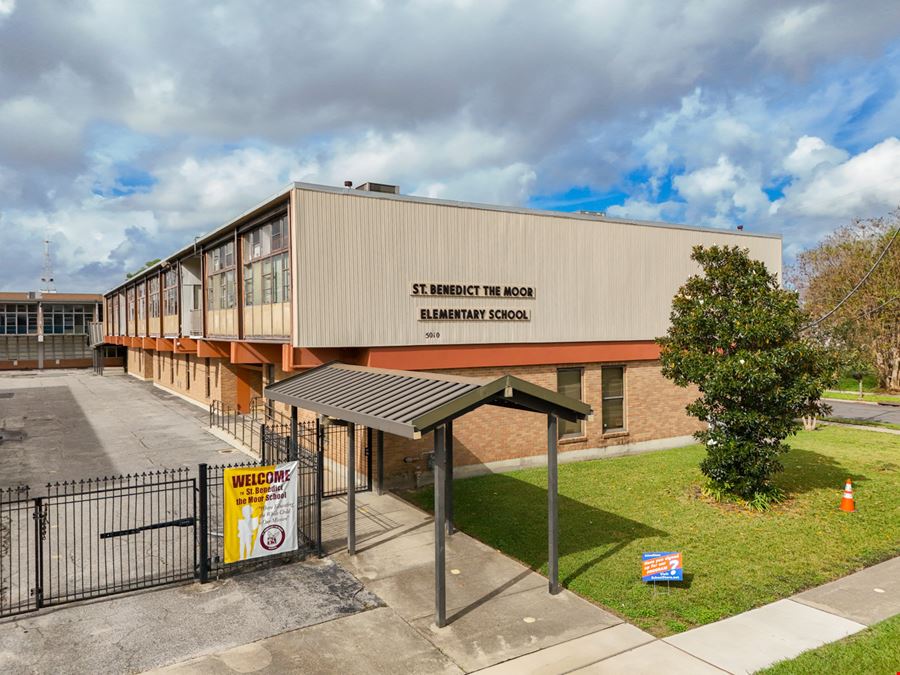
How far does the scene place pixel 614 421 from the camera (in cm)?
2233

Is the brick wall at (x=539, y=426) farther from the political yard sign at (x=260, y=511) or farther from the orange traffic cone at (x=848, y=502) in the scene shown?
the orange traffic cone at (x=848, y=502)

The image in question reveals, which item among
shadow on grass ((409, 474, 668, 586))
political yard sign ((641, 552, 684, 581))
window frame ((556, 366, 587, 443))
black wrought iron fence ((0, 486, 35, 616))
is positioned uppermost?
window frame ((556, 366, 587, 443))

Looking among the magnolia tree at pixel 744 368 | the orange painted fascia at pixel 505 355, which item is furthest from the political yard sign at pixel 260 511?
the magnolia tree at pixel 744 368

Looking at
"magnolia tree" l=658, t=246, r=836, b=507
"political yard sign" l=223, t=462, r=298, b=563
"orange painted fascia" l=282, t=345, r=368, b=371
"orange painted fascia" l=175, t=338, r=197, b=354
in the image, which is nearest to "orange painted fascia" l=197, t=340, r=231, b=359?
"orange painted fascia" l=175, t=338, r=197, b=354

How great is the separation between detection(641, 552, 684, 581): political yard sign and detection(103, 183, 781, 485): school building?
27.4 ft

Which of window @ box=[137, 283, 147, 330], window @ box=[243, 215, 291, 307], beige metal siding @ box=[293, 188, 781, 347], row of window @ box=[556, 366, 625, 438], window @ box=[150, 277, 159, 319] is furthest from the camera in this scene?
window @ box=[137, 283, 147, 330]

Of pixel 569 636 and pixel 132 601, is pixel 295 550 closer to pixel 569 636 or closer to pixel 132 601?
pixel 132 601

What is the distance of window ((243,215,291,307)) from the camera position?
1822 centimetres

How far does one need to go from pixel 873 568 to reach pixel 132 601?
13076 mm

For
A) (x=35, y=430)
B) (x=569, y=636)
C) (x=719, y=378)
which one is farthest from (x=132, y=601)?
(x=35, y=430)

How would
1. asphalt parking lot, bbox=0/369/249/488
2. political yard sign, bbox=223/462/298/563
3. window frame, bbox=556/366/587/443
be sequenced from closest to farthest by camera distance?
political yard sign, bbox=223/462/298/563
asphalt parking lot, bbox=0/369/249/488
window frame, bbox=556/366/587/443

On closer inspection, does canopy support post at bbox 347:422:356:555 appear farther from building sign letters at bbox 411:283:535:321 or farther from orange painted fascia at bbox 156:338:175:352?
orange painted fascia at bbox 156:338:175:352

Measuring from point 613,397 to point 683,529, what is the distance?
29.3 ft

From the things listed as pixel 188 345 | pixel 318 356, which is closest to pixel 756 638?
pixel 318 356
